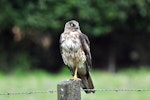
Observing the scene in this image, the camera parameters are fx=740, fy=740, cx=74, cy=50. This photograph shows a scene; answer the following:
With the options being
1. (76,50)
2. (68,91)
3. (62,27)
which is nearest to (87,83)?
(76,50)

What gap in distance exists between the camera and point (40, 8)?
2728cm

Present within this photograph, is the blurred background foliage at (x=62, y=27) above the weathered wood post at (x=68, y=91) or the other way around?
above

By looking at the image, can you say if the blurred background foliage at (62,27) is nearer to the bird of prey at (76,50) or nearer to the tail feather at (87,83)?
the bird of prey at (76,50)

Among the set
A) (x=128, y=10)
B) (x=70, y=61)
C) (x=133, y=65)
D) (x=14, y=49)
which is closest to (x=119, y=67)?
(x=133, y=65)

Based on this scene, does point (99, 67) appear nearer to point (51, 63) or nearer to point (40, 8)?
point (51, 63)

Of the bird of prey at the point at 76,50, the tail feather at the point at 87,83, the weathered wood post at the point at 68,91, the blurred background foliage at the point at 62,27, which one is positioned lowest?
the weathered wood post at the point at 68,91

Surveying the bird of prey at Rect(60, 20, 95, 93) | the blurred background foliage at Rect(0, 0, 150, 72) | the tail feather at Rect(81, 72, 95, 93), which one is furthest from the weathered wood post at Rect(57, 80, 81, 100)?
the blurred background foliage at Rect(0, 0, 150, 72)

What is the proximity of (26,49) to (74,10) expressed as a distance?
2.53 m

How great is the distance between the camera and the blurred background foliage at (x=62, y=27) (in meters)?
27.8

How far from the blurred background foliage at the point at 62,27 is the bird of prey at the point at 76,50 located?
1679cm

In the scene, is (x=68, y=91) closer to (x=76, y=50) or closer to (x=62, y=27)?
(x=76, y=50)

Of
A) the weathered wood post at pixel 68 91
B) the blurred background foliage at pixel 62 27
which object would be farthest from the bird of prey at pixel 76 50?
the blurred background foliage at pixel 62 27

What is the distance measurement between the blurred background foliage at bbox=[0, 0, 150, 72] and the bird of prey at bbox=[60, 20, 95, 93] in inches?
661

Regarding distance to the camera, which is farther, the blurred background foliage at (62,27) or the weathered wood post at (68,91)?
the blurred background foliage at (62,27)
